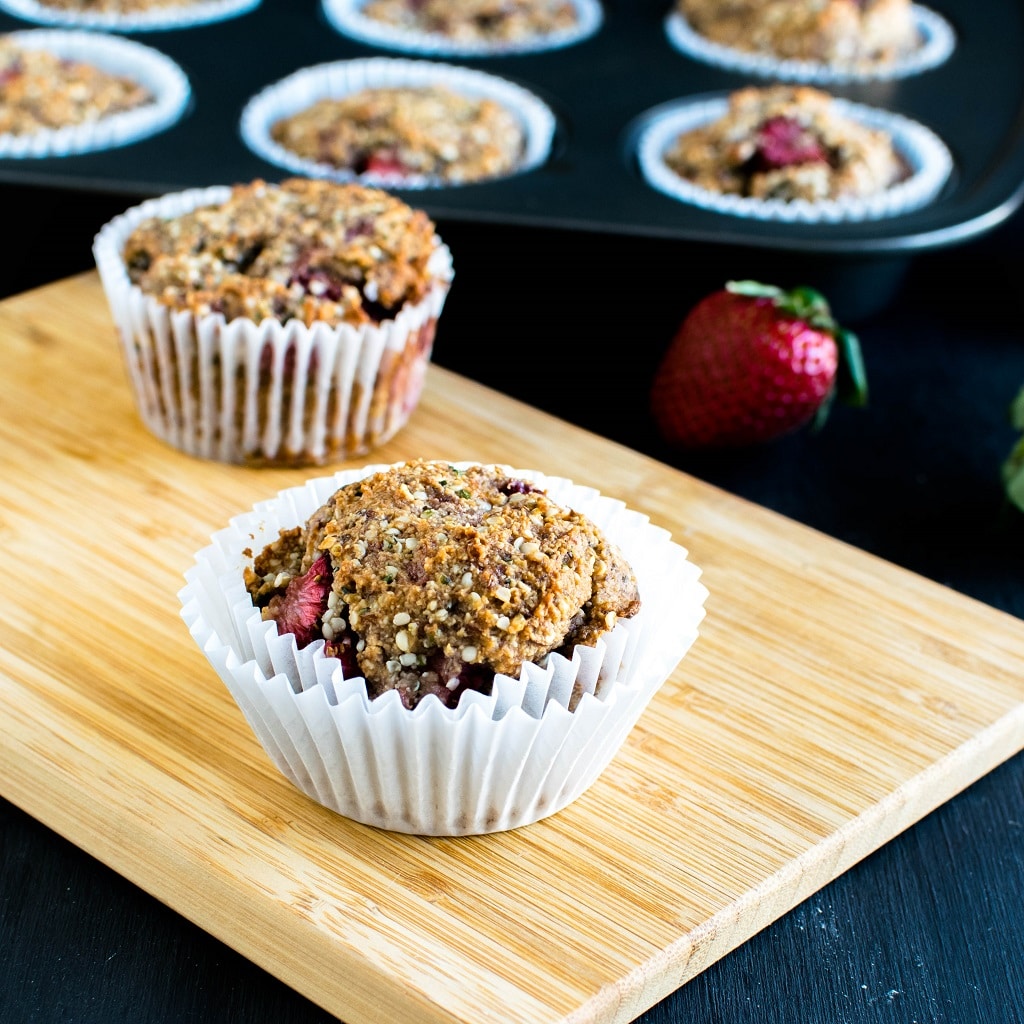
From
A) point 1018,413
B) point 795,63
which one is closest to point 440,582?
point 1018,413

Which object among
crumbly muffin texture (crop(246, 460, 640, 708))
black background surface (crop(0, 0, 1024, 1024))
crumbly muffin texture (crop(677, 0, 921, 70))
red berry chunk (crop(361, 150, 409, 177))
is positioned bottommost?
black background surface (crop(0, 0, 1024, 1024))

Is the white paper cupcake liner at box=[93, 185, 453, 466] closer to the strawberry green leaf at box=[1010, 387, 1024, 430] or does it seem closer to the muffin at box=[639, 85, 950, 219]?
the muffin at box=[639, 85, 950, 219]

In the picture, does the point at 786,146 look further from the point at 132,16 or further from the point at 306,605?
the point at 306,605

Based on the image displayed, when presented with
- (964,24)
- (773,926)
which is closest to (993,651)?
(773,926)

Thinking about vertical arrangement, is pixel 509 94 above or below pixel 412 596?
below

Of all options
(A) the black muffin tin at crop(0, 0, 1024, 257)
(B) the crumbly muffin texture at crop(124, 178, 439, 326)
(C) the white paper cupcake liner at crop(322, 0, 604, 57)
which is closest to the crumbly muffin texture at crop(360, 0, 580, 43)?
(C) the white paper cupcake liner at crop(322, 0, 604, 57)

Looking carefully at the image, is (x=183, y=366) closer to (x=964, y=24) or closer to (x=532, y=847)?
(x=532, y=847)

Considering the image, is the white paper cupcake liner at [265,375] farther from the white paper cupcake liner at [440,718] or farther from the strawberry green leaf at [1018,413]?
the strawberry green leaf at [1018,413]

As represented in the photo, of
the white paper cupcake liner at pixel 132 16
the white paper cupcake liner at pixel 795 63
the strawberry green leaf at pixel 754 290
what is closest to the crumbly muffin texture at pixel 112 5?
the white paper cupcake liner at pixel 132 16
